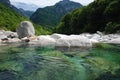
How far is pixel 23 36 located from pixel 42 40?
35.9 feet

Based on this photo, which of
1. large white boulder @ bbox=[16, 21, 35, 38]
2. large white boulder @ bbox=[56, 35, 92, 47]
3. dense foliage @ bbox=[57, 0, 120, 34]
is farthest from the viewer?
dense foliage @ bbox=[57, 0, 120, 34]

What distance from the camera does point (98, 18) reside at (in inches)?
2859

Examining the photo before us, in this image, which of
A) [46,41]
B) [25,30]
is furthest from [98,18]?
[46,41]

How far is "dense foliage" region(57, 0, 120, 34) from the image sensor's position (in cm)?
6557

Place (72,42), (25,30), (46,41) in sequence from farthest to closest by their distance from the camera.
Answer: (25,30) < (46,41) < (72,42)

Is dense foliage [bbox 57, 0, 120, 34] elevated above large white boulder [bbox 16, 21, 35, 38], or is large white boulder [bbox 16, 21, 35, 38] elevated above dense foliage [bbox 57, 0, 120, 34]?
dense foliage [bbox 57, 0, 120, 34]

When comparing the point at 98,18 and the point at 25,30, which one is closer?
the point at 25,30

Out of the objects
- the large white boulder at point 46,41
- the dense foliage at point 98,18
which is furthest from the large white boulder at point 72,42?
the dense foliage at point 98,18

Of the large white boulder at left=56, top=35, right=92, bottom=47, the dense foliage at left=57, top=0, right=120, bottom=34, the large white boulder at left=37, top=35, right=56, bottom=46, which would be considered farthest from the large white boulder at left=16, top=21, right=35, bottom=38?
the dense foliage at left=57, top=0, right=120, bottom=34

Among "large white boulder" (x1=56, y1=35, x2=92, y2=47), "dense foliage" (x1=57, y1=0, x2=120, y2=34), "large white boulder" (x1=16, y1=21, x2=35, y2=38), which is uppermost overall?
"dense foliage" (x1=57, y1=0, x2=120, y2=34)

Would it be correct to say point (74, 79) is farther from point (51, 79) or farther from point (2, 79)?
point (2, 79)

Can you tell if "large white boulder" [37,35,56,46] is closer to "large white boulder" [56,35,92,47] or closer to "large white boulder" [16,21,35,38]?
"large white boulder" [56,35,92,47]

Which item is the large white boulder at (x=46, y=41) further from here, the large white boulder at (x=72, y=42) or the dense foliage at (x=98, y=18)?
the dense foliage at (x=98, y=18)

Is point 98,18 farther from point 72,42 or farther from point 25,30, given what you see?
point 72,42
